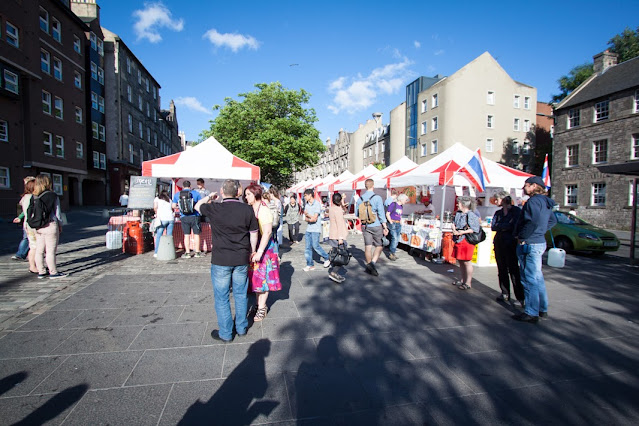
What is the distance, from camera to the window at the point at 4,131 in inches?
711

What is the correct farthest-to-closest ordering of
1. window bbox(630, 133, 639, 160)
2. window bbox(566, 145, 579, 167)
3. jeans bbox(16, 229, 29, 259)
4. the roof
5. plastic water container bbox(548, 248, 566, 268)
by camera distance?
window bbox(566, 145, 579, 167) < the roof < window bbox(630, 133, 639, 160) < jeans bbox(16, 229, 29, 259) < plastic water container bbox(548, 248, 566, 268)

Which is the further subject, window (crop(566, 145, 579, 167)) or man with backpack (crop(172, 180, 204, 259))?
window (crop(566, 145, 579, 167))

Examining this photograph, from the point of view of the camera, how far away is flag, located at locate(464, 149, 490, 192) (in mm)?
8312

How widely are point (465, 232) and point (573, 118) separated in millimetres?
25597

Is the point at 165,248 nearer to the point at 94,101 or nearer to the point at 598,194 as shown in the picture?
A: the point at 598,194

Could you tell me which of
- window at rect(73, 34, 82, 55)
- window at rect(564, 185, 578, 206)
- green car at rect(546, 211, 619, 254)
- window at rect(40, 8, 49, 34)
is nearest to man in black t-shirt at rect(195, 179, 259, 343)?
green car at rect(546, 211, 619, 254)

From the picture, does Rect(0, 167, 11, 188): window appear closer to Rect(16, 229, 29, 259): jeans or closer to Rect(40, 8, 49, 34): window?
Rect(40, 8, 49, 34): window

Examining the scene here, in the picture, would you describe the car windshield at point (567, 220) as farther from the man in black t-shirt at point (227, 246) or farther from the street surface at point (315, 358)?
the man in black t-shirt at point (227, 246)

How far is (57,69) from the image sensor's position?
22.5 m

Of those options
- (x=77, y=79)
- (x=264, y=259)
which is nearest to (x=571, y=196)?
(x=264, y=259)

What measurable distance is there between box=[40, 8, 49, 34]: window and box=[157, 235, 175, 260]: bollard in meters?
23.7

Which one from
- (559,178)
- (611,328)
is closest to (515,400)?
(611,328)

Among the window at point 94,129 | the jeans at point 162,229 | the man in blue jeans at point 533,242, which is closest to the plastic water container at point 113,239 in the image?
the jeans at point 162,229

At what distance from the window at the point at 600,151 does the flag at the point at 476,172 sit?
19210 mm
